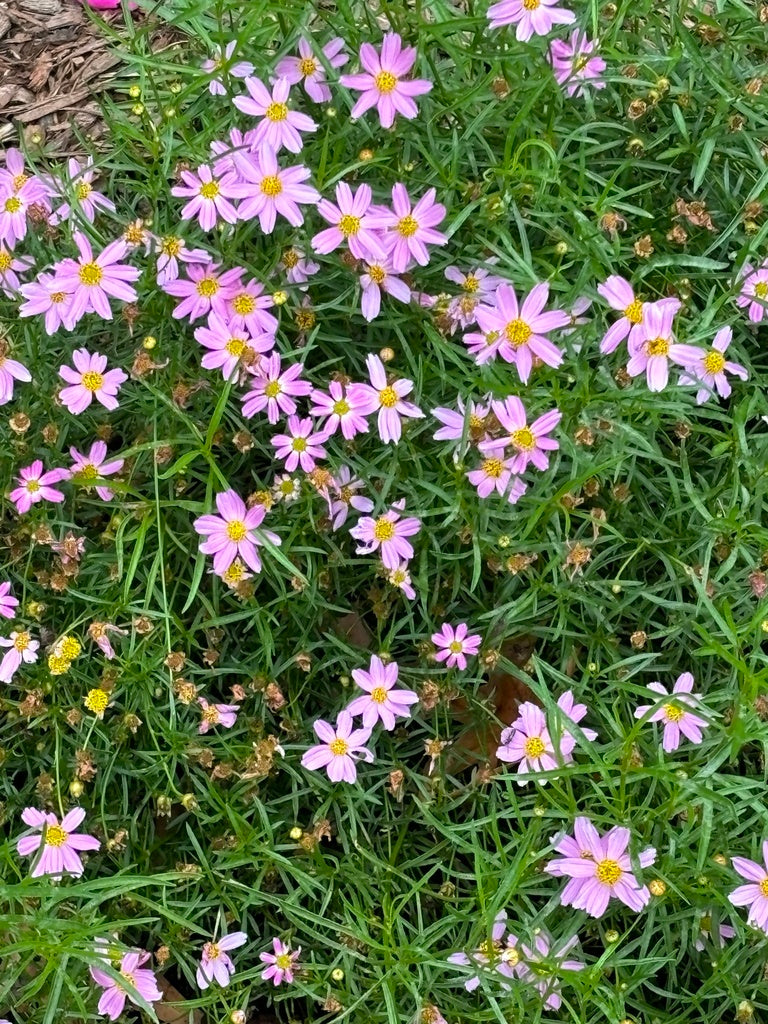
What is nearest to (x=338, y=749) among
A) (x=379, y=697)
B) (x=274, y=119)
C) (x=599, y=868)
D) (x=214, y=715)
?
(x=379, y=697)

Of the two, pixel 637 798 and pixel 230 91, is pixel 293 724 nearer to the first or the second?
pixel 637 798

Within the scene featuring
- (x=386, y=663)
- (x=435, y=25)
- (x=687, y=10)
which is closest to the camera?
(x=435, y=25)

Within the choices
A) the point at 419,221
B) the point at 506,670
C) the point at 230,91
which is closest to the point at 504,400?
the point at 419,221

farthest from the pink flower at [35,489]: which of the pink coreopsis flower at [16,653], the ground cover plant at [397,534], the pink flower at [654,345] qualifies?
the pink flower at [654,345]

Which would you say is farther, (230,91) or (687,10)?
(687,10)

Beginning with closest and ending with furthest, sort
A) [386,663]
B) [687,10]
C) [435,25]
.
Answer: [435,25] → [386,663] → [687,10]

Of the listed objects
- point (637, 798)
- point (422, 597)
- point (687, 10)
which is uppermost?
point (687, 10)
